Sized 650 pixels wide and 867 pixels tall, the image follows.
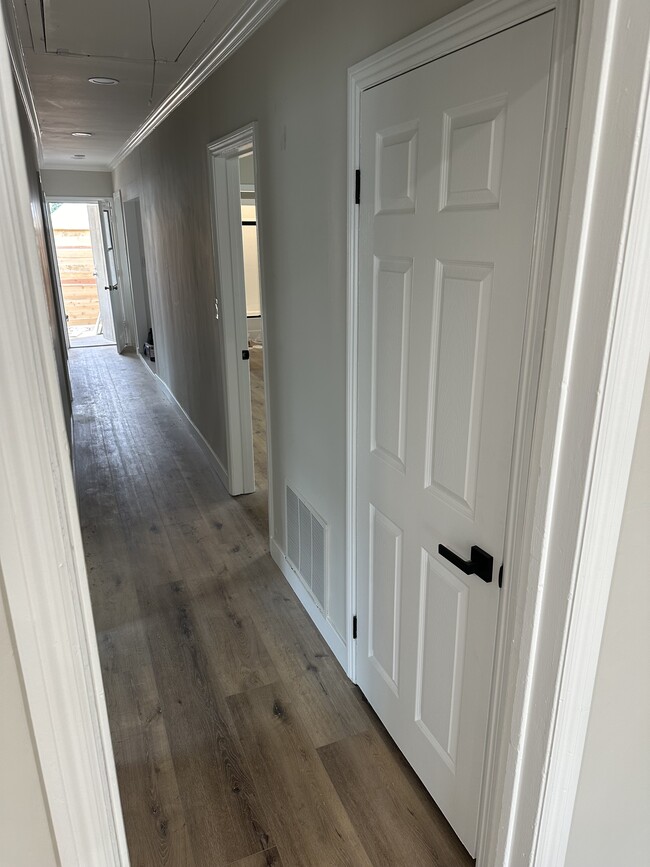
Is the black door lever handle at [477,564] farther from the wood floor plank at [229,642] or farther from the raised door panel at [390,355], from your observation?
the wood floor plank at [229,642]

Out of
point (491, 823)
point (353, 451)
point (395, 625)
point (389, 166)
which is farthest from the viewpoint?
point (353, 451)

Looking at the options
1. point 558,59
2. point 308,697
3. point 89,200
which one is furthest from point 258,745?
point 89,200

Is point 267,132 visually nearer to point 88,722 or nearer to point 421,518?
point 421,518

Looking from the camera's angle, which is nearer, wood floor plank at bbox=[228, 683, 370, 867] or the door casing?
the door casing

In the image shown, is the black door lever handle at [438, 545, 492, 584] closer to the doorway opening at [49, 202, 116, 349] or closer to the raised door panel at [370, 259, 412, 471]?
the raised door panel at [370, 259, 412, 471]

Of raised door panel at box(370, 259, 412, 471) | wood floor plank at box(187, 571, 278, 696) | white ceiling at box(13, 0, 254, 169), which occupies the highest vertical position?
white ceiling at box(13, 0, 254, 169)

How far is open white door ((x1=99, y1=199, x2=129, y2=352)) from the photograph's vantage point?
8523 mm

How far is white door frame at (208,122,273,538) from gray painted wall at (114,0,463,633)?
0.47ft

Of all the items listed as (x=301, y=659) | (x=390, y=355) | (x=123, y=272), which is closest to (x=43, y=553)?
(x=390, y=355)

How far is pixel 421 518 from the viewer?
5.49 ft

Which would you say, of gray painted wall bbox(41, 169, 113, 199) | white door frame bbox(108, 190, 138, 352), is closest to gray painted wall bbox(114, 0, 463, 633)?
white door frame bbox(108, 190, 138, 352)

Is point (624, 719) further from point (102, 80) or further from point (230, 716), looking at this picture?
point (102, 80)

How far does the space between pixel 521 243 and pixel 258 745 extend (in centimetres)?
181

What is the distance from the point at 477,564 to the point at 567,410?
1.86 ft
